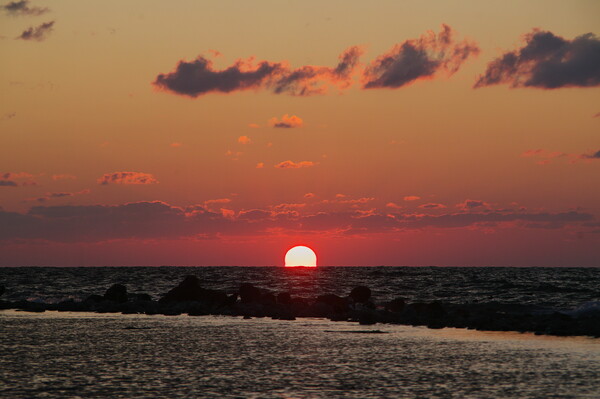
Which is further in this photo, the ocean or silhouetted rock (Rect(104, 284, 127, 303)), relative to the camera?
silhouetted rock (Rect(104, 284, 127, 303))

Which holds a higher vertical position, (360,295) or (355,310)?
(360,295)

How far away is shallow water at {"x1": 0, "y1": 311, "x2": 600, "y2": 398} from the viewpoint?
22.0m

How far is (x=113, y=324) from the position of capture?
47375 millimetres

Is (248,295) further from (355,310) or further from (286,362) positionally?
(286,362)

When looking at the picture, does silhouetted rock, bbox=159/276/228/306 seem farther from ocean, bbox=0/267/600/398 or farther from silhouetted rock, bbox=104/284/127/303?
ocean, bbox=0/267/600/398

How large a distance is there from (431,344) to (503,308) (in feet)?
81.8

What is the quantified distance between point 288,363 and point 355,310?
2936 cm

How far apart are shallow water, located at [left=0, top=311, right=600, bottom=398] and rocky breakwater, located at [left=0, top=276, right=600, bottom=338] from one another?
3268mm

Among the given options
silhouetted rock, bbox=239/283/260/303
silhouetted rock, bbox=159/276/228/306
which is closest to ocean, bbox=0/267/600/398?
silhouetted rock, bbox=239/283/260/303

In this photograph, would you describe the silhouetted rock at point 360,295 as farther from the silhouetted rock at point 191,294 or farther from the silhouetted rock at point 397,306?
the silhouetted rock at point 191,294

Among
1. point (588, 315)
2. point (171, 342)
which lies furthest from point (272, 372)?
point (588, 315)

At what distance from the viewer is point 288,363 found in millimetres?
28031

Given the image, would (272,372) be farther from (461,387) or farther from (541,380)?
(541,380)

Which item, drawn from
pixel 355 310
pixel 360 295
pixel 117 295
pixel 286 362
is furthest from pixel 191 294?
pixel 286 362
